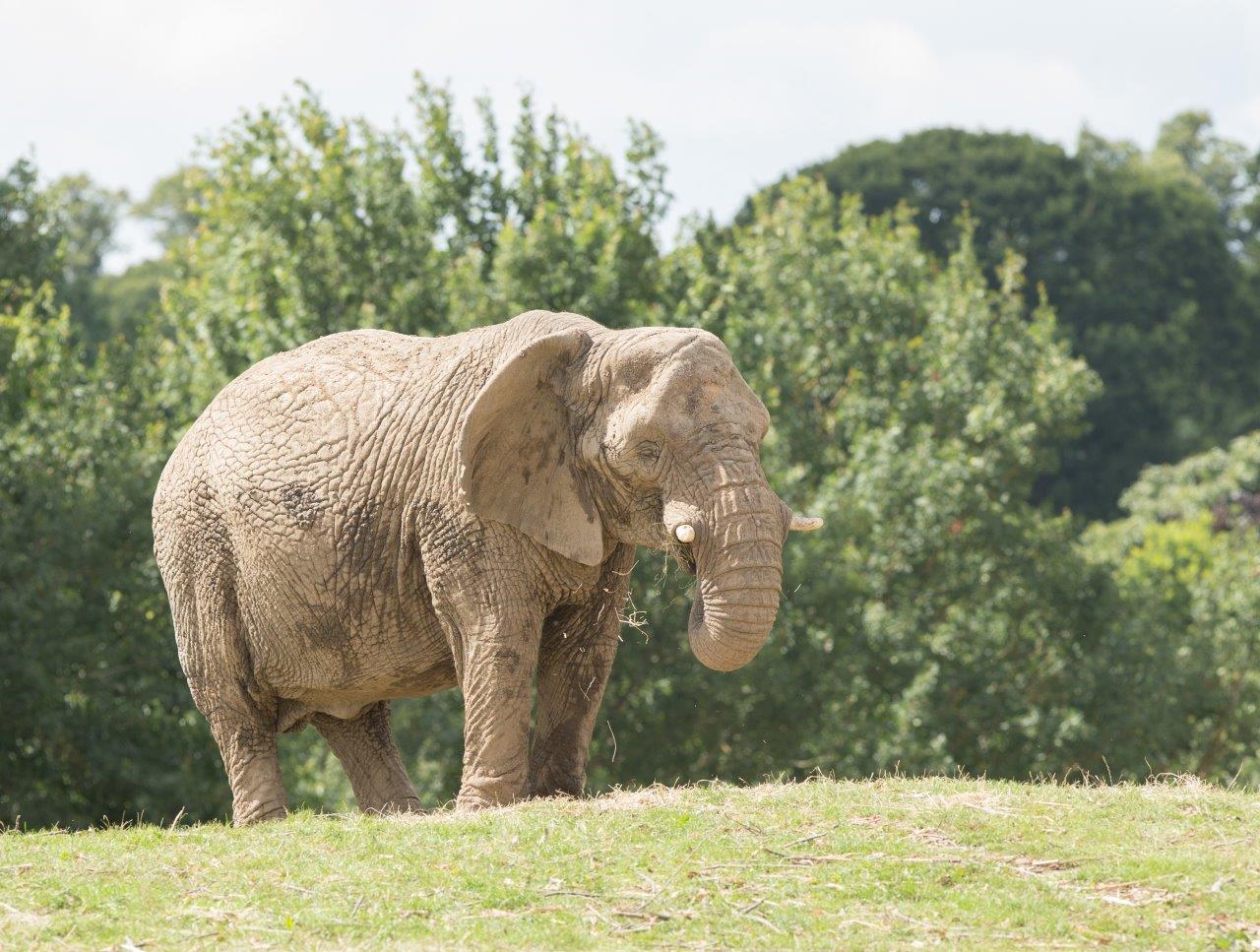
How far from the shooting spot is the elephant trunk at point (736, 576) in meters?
10.5

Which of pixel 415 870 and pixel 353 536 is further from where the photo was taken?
pixel 353 536

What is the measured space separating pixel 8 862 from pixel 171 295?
2194cm

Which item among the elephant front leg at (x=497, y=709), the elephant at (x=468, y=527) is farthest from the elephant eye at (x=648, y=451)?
the elephant front leg at (x=497, y=709)

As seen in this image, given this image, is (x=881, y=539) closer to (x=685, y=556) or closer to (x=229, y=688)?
(x=229, y=688)

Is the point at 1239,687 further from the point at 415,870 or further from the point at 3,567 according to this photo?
the point at 415,870

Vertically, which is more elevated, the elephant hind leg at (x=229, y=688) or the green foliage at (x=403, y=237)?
Answer: the green foliage at (x=403, y=237)

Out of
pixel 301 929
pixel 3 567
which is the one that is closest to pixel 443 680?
pixel 301 929

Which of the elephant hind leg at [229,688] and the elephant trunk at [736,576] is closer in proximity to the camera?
the elephant trunk at [736,576]

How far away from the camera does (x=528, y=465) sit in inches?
441

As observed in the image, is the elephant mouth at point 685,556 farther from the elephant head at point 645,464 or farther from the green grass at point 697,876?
the green grass at point 697,876

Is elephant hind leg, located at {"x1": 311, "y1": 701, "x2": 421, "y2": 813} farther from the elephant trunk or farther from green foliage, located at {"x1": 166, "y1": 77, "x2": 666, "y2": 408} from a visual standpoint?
green foliage, located at {"x1": 166, "y1": 77, "x2": 666, "y2": 408}

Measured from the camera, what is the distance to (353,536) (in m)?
11.8

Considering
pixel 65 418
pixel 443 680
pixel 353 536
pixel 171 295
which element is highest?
pixel 171 295

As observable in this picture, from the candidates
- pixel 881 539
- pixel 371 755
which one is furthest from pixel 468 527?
pixel 881 539
